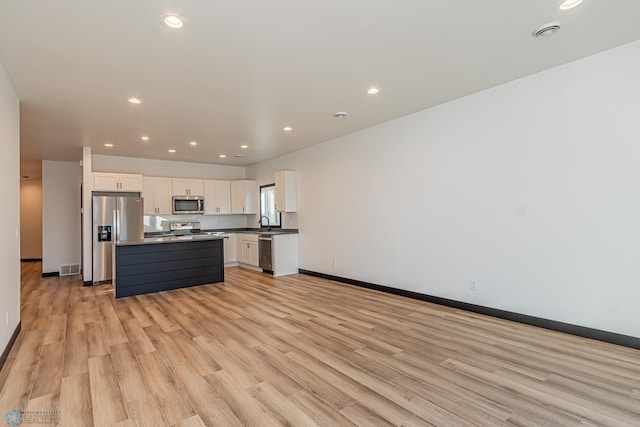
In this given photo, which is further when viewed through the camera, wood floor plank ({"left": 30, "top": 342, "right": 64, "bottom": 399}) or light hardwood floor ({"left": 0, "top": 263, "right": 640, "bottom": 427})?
wood floor plank ({"left": 30, "top": 342, "right": 64, "bottom": 399})

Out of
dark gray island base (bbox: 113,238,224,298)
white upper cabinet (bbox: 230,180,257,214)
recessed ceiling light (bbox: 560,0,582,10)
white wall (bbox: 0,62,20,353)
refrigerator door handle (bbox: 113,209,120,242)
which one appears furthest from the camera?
white upper cabinet (bbox: 230,180,257,214)

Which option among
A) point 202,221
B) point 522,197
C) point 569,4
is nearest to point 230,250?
point 202,221

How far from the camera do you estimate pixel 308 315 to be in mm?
3973

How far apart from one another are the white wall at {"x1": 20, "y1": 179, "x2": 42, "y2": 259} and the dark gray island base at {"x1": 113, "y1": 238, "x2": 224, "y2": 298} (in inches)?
291

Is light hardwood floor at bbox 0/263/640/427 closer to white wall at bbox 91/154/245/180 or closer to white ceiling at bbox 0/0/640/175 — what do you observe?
white ceiling at bbox 0/0/640/175

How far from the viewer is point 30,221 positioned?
994cm

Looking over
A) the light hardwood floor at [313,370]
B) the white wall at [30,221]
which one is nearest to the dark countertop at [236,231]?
the light hardwood floor at [313,370]

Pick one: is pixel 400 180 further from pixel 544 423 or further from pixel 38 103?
pixel 38 103

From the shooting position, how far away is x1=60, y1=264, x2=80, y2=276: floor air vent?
7.31 metres

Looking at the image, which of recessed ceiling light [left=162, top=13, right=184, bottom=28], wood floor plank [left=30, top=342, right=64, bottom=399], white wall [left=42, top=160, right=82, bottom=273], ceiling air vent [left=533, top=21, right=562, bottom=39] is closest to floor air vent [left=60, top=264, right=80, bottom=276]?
white wall [left=42, top=160, right=82, bottom=273]

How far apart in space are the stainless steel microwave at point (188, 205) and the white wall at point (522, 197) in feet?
14.1

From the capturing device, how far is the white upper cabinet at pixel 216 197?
26.1 ft

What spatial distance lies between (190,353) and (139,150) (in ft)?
16.6

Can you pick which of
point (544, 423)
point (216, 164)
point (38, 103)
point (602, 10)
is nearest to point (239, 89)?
point (38, 103)
